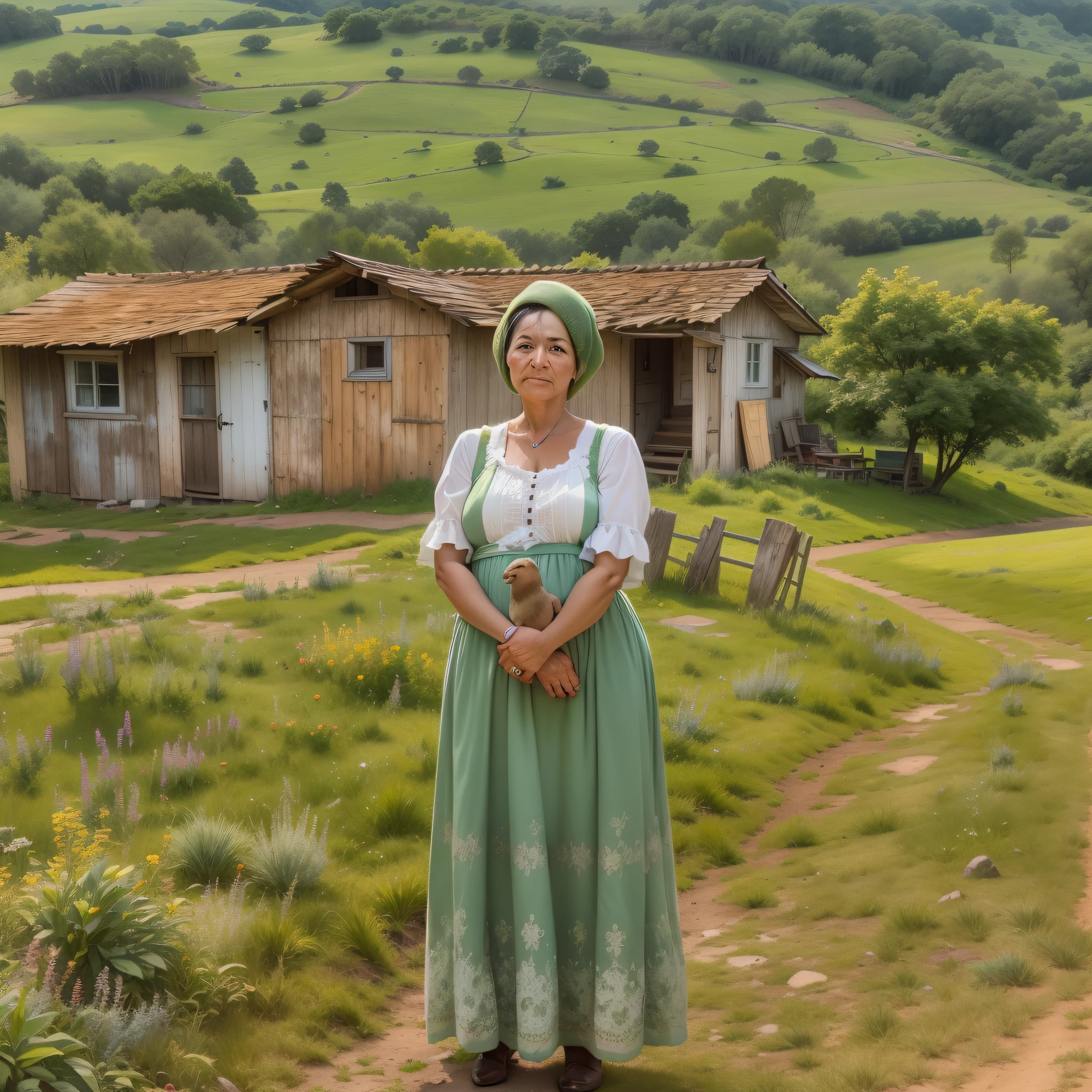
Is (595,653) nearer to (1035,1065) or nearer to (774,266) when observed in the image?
(1035,1065)

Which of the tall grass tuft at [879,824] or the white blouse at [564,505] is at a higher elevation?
the white blouse at [564,505]

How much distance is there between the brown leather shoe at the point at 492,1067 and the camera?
3.22 metres

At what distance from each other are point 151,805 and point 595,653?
315cm

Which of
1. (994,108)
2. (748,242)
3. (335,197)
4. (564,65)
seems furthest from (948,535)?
(564,65)

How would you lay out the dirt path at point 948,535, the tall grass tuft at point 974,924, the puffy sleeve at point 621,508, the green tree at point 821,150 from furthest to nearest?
the green tree at point 821,150 < the dirt path at point 948,535 < the tall grass tuft at point 974,924 < the puffy sleeve at point 621,508

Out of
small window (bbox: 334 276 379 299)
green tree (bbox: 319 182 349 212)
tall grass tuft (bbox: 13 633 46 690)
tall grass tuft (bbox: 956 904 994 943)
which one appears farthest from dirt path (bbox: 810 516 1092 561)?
green tree (bbox: 319 182 349 212)

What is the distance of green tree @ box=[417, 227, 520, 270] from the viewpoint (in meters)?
57.9

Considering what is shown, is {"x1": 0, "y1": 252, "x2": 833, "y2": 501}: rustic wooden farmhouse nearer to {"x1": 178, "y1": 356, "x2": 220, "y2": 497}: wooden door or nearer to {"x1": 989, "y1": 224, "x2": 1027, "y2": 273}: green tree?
{"x1": 178, "y1": 356, "x2": 220, "y2": 497}: wooden door

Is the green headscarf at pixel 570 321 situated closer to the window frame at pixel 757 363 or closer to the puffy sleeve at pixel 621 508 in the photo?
the puffy sleeve at pixel 621 508

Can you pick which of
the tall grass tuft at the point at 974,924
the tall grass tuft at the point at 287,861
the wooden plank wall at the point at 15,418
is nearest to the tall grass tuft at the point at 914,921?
the tall grass tuft at the point at 974,924

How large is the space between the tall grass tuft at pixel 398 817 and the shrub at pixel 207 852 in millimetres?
842

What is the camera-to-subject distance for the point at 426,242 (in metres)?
58.9

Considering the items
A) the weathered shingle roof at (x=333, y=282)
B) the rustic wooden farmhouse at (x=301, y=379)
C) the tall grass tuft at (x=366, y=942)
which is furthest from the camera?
the rustic wooden farmhouse at (x=301, y=379)

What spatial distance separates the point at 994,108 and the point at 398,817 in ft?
425
